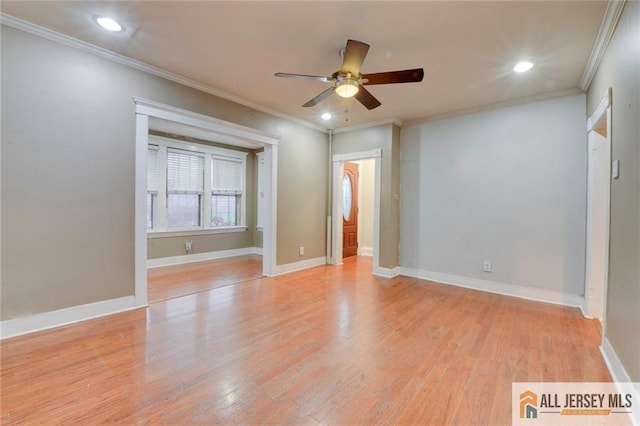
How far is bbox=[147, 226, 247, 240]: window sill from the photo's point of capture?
540cm

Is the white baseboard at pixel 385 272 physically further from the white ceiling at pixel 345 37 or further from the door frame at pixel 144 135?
the door frame at pixel 144 135

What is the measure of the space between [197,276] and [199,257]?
146 cm

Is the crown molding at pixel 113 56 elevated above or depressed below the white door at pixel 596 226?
above

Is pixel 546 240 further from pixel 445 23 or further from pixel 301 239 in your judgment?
pixel 301 239

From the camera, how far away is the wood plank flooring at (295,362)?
166cm

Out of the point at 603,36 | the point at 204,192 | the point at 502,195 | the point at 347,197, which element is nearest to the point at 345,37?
the point at 603,36

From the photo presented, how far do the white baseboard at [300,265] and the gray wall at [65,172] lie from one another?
2216 millimetres

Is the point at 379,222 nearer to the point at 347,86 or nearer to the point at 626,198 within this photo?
the point at 347,86

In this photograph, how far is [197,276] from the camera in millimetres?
4676

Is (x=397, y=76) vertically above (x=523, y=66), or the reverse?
(x=523, y=66)

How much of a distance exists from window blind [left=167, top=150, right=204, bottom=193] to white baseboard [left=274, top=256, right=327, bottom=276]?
276 centimetres

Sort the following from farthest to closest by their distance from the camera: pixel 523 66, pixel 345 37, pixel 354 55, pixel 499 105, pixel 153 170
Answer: pixel 153 170 → pixel 499 105 → pixel 523 66 → pixel 345 37 → pixel 354 55

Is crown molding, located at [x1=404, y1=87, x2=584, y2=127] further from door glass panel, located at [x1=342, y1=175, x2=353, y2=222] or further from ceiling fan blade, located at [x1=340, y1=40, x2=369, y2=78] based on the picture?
ceiling fan blade, located at [x1=340, y1=40, x2=369, y2=78]

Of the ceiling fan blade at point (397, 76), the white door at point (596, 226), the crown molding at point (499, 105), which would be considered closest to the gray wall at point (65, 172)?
the ceiling fan blade at point (397, 76)
